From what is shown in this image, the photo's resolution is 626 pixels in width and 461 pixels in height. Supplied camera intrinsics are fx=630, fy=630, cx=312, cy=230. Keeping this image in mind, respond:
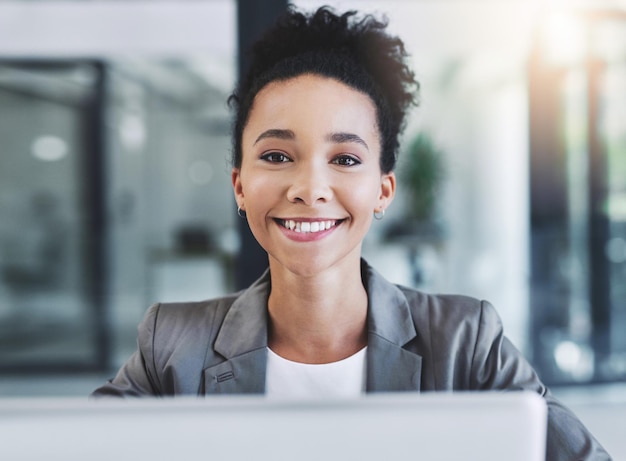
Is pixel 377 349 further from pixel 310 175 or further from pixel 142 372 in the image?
pixel 142 372

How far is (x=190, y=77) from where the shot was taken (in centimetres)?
498

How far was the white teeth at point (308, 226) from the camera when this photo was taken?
1.07m

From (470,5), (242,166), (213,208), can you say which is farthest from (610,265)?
(242,166)

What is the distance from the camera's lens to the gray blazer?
1.13 metres

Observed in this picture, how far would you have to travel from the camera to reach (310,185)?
1050 millimetres

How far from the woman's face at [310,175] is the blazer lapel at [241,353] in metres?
0.16

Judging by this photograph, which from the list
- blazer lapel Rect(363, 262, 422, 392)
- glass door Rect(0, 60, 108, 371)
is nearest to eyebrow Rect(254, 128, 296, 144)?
blazer lapel Rect(363, 262, 422, 392)

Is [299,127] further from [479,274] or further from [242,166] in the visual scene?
[479,274]

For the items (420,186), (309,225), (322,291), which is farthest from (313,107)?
(420,186)

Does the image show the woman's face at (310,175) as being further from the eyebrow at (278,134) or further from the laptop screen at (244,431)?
the laptop screen at (244,431)

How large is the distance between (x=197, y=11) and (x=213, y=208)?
158 centimetres

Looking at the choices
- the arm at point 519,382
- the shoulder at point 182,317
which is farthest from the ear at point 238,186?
the arm at point 519,382

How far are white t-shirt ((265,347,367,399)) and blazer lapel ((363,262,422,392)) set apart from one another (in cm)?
3

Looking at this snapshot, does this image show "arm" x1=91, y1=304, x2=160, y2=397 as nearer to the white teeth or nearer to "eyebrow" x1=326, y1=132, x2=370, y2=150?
the white teeth
